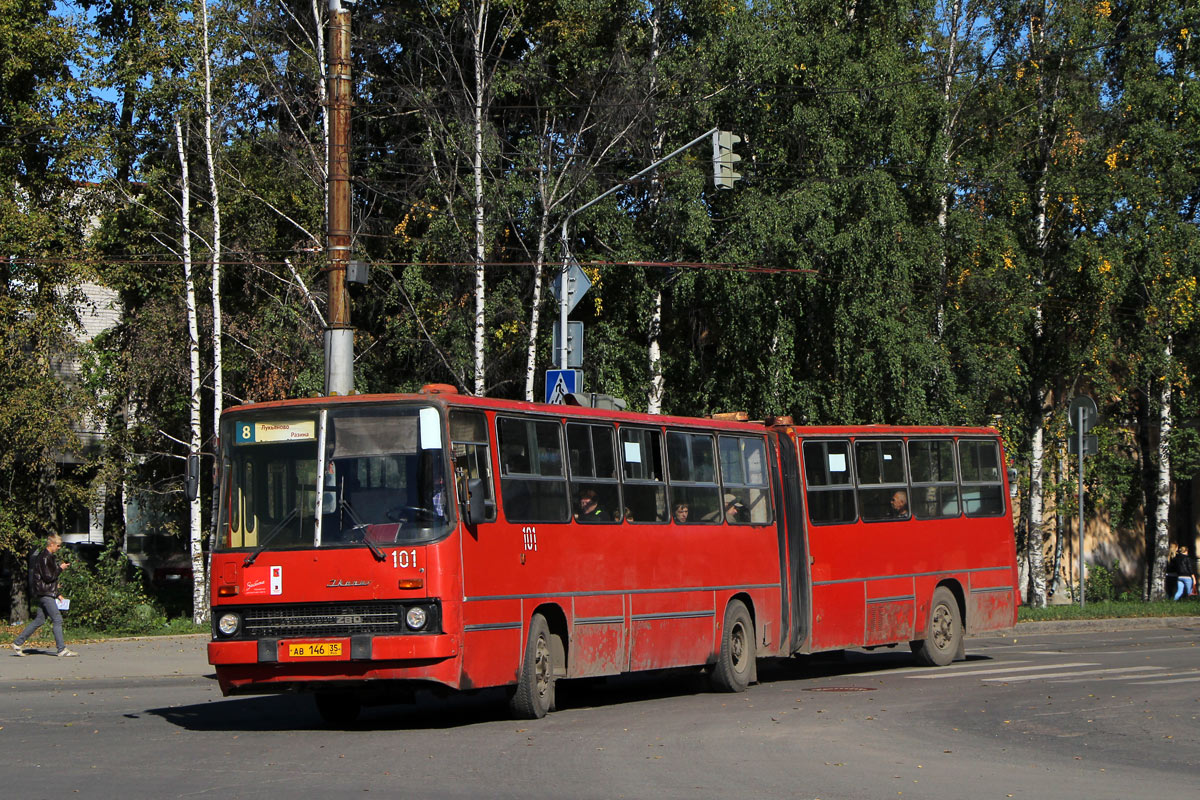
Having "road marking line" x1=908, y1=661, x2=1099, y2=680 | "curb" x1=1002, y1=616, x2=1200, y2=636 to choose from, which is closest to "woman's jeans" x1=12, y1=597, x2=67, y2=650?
"road marking line" x1=908, y1=661, x2=1099, y2=680

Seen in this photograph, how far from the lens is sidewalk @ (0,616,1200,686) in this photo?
64.4 feet

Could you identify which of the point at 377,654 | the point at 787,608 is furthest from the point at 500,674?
the point at 787,608

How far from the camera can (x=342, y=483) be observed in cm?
1273

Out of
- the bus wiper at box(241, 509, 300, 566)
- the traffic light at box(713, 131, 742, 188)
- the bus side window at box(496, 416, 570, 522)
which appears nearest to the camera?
the bus wiper at box(241, 509, 300, 566)

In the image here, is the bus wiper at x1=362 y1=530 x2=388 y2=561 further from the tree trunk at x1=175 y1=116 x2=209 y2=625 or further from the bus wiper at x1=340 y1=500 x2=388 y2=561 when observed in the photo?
the tree trunk at x1=175 y1=116 x2=209 y2=625

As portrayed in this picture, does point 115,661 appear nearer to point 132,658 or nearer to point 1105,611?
point 132,658

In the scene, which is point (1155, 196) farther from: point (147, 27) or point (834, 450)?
point (147, 27)

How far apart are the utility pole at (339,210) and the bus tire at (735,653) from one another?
5.42 m

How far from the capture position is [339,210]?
739 inches

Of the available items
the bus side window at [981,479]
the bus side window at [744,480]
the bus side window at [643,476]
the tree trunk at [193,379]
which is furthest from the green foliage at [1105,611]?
the tree trunk at [193,379]

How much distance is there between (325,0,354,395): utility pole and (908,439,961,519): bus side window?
758 cm

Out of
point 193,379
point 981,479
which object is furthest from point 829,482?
point 193,379

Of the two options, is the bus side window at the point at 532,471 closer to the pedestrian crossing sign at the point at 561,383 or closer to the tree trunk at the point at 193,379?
the pedestrian crossing sign at the point at 561,383

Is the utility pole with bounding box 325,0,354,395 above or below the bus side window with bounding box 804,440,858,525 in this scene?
above
